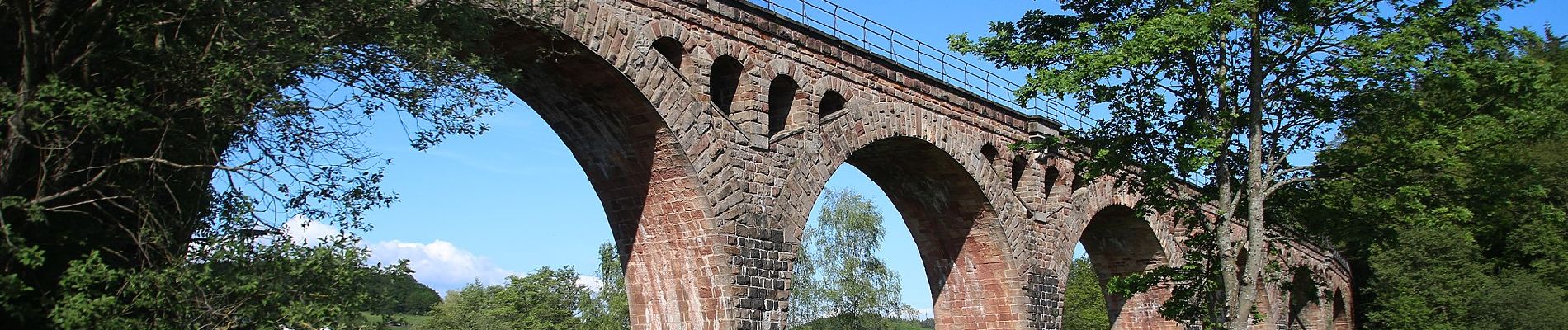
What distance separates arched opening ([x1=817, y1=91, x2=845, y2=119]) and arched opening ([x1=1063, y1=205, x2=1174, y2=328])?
904cm

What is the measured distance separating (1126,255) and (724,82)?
12.7m

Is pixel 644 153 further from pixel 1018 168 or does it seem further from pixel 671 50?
pixel 1018 168

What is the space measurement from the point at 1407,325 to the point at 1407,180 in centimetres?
1620

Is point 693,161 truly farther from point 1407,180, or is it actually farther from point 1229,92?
point 1407,180

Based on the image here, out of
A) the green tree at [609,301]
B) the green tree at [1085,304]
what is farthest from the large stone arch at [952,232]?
the green tree at [1085,304]

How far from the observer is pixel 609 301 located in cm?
3725

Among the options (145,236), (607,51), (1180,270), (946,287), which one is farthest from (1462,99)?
(145,236)

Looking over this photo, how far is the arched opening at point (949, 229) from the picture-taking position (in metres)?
18.0

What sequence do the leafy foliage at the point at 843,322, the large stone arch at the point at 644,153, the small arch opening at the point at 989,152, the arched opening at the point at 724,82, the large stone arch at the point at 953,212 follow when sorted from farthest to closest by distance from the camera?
the leafy foliage at the point at 843,322 → the small arch opening at the point at 989,152 → the large stone arch at the point at 953,212 → the arched opening at the point at 724,82 → the large stone arch at the point at 644,153

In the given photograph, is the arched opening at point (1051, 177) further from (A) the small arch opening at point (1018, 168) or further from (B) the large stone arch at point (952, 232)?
(B) the large stone arch at point (952, 232)

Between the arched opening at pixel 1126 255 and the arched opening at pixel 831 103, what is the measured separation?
29.6 feet

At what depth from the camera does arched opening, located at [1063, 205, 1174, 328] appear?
77.7ft

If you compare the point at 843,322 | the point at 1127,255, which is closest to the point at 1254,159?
the point at 1127,255

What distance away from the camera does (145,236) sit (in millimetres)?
8656
